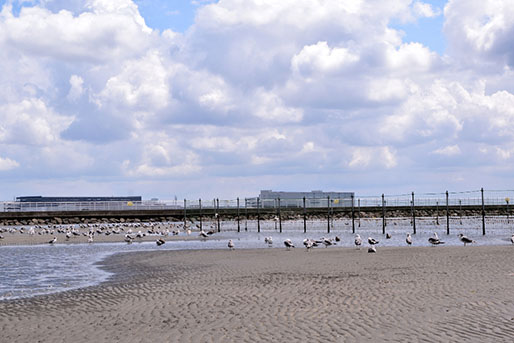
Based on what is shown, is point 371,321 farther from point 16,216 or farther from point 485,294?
point 16,216

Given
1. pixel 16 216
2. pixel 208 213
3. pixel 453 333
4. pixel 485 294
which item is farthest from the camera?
pixel 208 213

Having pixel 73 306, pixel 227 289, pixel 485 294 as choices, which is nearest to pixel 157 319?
pixel 73 306

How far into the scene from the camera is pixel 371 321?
465 inches

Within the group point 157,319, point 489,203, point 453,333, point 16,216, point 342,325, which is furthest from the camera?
point 489,203

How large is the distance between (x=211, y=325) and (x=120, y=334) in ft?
5.94

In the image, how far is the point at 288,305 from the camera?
14078mm

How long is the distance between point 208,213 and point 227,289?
255 ft

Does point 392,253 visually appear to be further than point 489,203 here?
No

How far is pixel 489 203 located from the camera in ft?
366

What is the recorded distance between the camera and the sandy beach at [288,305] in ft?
36.3

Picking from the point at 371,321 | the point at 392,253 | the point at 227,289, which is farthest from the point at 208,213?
the point at 371,321

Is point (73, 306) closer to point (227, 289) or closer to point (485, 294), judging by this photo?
point (227, 289)

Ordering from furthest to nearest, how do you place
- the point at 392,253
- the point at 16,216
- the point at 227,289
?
the point at 16,216, the point at 392,253, the point at 227,289

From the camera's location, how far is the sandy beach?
11.1 m
